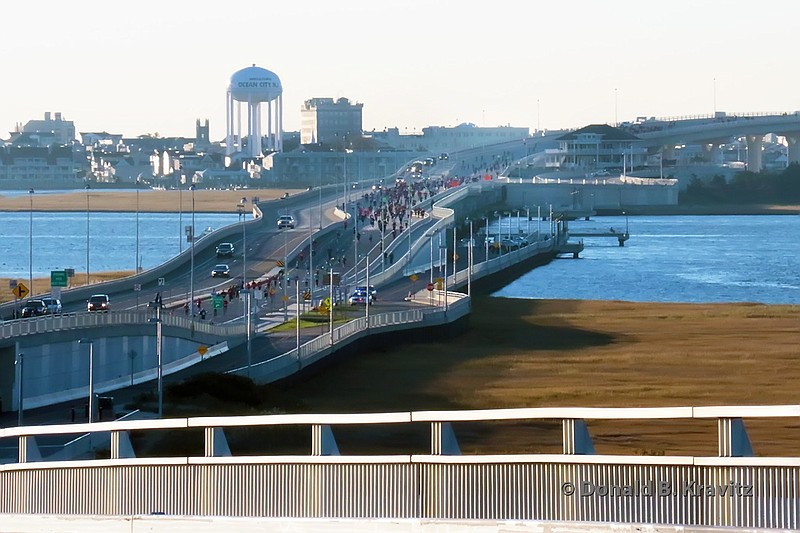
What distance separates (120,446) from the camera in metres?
10.6

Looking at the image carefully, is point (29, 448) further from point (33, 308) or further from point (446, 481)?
point (33, 308)

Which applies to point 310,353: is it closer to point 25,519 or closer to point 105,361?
point 105,361

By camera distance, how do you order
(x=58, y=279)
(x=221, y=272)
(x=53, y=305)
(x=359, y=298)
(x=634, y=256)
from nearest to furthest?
(x=58, y=279)
(x=53, y=305)
(x=359, y=298)
(x=221, y=272)
(x=634, y=256)

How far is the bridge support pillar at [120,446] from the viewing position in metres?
10.5

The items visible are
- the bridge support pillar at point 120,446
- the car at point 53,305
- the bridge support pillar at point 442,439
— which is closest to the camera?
the bridge support pillar at point 442,439

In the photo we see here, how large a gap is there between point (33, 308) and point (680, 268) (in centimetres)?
6149

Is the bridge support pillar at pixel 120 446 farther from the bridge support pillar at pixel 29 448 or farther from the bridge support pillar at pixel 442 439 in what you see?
the bridge support pillar at pixel 442 439

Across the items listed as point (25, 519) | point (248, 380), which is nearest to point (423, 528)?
point (25, 519)

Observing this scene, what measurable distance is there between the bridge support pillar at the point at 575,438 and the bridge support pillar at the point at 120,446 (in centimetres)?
315

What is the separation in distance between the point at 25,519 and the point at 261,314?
2035 inches

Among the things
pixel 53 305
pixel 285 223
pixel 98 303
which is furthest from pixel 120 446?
pixel 285 223

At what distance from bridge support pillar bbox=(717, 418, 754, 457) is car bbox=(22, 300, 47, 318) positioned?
46.4 m

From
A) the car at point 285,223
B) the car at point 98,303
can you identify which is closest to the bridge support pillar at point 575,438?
the car at point 98,303

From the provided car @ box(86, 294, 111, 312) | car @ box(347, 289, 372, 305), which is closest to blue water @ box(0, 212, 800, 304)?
car @ box(347, 289, 372, 305)
